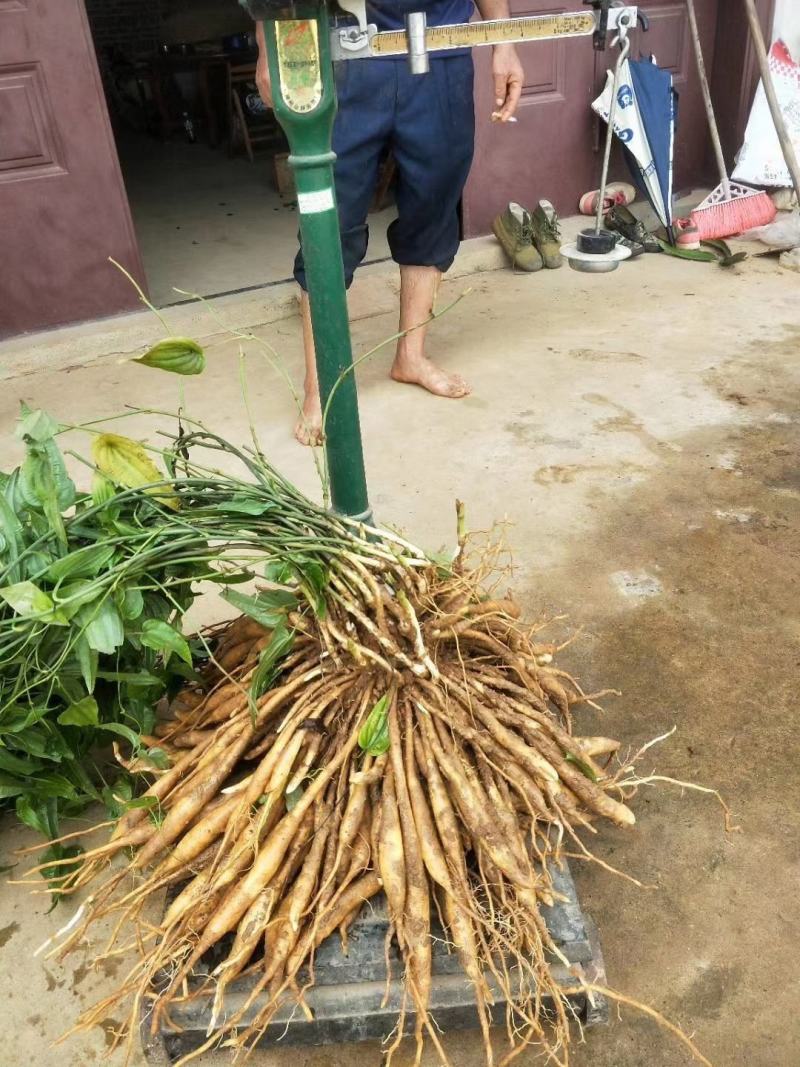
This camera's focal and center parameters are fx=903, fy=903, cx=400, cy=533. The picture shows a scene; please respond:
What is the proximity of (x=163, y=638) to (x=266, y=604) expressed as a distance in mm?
175

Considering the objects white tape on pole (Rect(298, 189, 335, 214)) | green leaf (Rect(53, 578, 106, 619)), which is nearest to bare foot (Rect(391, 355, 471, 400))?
white tape on pole (Rect(298, 189, 335, 214))

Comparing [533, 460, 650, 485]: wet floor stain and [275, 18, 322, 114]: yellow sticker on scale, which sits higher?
[275, 18, 322, 114]: yellow sticker on scale

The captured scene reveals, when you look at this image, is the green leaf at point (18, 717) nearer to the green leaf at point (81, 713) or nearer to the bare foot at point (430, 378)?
the green leaf at point (81, 713)

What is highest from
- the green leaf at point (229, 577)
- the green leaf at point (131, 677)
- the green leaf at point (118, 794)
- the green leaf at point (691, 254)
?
the green leaf at point (229, 577)

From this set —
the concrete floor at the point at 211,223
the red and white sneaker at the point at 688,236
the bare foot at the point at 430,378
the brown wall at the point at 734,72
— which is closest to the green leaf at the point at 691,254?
the red and white sneaker at the point at 688,236

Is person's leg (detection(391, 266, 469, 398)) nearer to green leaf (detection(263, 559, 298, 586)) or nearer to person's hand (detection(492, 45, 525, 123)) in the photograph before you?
person's hand (detection(492, 45, 525, 123))

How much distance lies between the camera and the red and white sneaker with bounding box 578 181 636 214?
178 inches

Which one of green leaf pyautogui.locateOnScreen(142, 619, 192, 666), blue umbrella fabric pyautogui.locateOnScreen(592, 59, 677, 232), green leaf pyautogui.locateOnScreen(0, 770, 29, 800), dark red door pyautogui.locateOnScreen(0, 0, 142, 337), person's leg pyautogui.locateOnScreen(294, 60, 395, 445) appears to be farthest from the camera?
blue umbrella fabric pyautogui.locateOnScreen(592, 59, 677, 232)

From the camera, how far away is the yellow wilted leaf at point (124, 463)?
1.40 meters

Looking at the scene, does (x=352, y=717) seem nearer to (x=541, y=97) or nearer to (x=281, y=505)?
(x=281, y=505)

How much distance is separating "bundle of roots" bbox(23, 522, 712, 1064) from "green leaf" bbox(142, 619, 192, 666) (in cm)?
6

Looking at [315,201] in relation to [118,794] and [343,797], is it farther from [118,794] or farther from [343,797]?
[118,794]

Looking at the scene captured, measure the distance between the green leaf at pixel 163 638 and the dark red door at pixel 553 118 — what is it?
338 cm

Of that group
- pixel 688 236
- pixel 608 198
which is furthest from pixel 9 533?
pixel 608 198
